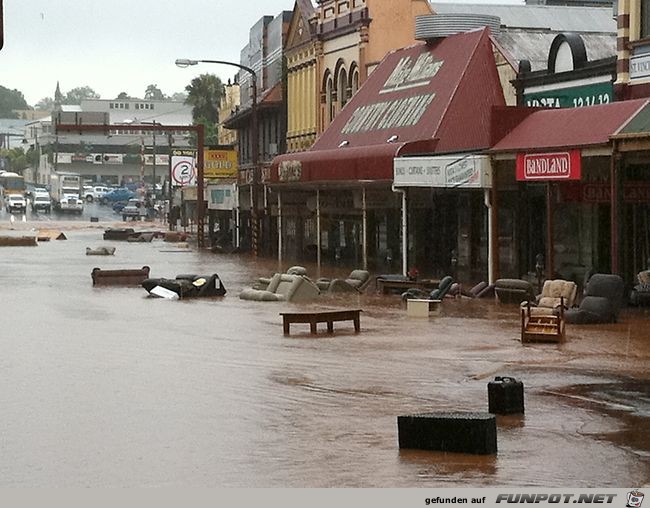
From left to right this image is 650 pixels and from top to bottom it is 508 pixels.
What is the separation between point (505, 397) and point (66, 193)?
131 meters

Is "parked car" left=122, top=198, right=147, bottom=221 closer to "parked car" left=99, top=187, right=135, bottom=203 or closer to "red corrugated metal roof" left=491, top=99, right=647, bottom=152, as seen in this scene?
"parked car" left=99, top=187, right=135, bottom=203

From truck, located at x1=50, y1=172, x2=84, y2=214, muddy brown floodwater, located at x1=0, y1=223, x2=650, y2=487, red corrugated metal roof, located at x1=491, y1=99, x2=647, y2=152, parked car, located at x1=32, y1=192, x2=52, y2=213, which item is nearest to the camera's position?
muddy brown floodwater, located at x1=0, y1=223, x2=650, y2=487

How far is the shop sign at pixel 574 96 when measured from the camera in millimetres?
35688

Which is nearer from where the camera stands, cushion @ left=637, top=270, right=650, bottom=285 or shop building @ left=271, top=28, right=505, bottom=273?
cushion @ left=637, top=270, right=650, bottom=285

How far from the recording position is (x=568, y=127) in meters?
32.9

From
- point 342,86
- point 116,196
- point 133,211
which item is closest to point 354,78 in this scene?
point 342,86

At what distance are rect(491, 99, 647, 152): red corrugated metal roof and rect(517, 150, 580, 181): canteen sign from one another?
0.18m

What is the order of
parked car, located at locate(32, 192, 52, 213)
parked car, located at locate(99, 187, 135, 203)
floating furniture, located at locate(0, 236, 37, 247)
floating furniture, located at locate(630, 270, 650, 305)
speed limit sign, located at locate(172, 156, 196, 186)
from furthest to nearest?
parked car, located at locate(99, 187, 135, 203) → parked car, located at locate(32, 192, 52, 213) → speed limit sign, located at locate(172, 156, 196, 186) → floating furniture, located at locate(0, 236, 37, 247) → floating furniture, located at locate(630, 270, 650, 305)

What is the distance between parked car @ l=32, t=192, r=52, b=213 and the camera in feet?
445

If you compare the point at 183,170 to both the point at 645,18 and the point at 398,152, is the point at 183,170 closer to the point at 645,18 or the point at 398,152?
the point at 398,152

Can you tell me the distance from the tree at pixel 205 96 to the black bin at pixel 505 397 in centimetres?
11026

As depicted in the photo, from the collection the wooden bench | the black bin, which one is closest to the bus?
the wooden bench

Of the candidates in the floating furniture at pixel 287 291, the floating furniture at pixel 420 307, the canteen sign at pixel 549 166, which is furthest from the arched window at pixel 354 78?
the floating furniture at pixel 420 307

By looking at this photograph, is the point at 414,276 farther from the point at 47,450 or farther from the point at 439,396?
the point at 47,450
